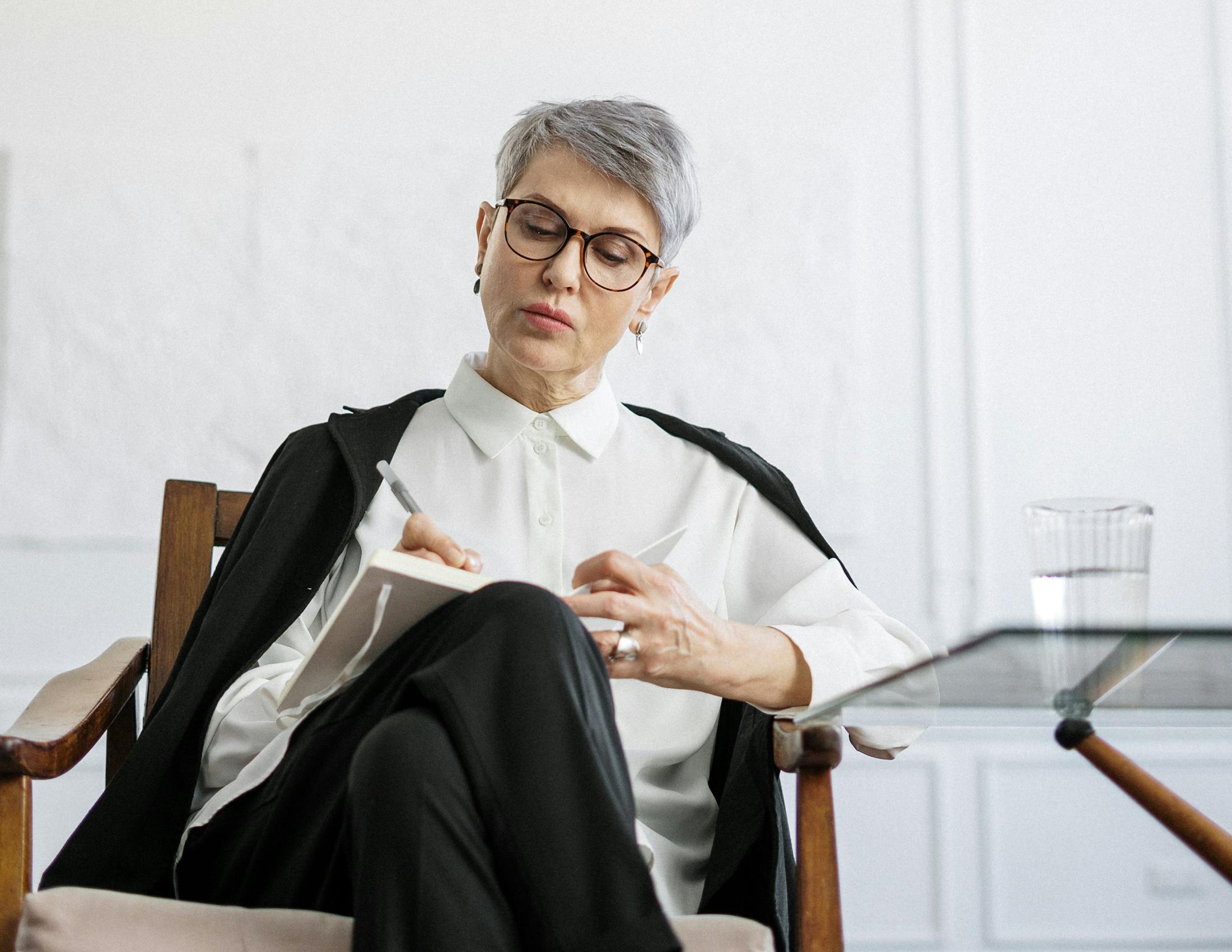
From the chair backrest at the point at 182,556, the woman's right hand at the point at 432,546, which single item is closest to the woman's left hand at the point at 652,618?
the woman's right hand at the point at 432,546

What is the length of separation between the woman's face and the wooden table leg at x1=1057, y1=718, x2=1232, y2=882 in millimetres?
776

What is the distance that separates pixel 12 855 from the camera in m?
1.04

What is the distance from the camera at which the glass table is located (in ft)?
2.74

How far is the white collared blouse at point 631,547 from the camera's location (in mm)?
1326

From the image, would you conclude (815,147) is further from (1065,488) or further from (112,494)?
(112,494)

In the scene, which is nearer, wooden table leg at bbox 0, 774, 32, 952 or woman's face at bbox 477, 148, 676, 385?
wooden table leg at bbox 0, 774, 32, 952

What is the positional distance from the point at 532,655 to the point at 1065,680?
396 mm

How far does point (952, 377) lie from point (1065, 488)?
0.34 metres

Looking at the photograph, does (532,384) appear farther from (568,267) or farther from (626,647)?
(626,647)

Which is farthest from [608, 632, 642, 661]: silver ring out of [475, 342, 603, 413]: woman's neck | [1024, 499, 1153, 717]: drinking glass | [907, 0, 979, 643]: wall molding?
[907, 0, 979, 643]: wall molding

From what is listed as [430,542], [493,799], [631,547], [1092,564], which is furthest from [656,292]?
[493,799]

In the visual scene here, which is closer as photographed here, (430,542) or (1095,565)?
(1095,565)

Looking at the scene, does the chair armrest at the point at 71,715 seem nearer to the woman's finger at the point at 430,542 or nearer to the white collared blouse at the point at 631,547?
the white collared blouse at the point at 631,547

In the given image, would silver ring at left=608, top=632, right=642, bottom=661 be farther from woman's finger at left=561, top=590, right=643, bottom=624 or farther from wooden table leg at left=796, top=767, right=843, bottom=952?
wooden table leg at left=796, top=767, right=843, bottom=952
